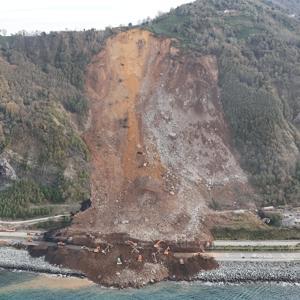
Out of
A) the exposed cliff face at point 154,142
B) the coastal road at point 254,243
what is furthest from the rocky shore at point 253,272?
the exposed cliff face at point 154,142

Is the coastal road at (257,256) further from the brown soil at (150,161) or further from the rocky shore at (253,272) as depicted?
the brown soil at (150,161)

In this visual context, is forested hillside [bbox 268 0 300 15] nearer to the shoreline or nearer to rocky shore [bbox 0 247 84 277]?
the shoreline

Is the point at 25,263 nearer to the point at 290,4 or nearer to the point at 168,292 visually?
the point at 168,292

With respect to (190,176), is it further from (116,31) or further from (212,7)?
(212,7)

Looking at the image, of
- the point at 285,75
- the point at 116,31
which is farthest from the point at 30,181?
the point at 285,75

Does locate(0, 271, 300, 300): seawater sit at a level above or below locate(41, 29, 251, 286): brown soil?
below

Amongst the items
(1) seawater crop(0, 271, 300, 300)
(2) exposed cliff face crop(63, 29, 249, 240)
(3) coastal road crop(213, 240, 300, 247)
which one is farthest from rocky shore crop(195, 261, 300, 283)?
(2) exposed cliff face crop(63, 29, 249, 240)

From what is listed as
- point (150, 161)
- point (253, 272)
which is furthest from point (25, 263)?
point (253, 272)
